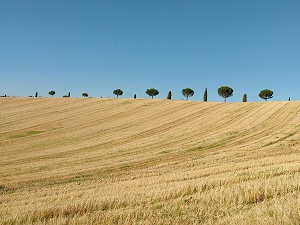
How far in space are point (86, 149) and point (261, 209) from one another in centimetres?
2815

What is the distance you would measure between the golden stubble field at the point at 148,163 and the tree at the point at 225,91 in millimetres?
31074

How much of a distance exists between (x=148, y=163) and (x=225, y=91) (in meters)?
74.2

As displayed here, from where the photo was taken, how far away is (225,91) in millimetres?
93312

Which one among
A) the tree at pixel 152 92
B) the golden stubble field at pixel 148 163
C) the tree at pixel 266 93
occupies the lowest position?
the golden stubble field at pixel 148 163

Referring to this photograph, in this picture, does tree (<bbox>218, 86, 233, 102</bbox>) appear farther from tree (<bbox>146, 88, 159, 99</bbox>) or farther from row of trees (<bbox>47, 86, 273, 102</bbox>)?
tree (<bbox>146, 88, 159, 99</bbox>)

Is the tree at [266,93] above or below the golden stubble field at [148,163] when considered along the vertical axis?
above

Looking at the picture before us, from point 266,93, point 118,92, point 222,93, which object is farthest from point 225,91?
point 118,92

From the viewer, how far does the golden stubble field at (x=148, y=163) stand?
268 inches

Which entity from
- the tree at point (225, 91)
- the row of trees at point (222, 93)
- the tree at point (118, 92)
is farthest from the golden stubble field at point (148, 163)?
the tree at point (118, 92)

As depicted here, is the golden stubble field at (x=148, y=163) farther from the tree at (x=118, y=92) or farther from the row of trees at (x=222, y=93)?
the tree at (x=118, y=92)

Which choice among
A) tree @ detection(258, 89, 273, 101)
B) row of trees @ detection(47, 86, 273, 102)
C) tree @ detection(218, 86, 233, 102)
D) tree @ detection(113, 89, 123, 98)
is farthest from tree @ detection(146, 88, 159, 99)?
tree @ detection(258, 89, 273, 101)

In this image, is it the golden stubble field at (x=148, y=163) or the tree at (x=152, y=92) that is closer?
the golden stubble field at (x=148, y=163)

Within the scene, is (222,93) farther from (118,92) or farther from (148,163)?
(148,163)

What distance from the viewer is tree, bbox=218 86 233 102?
306 feet
